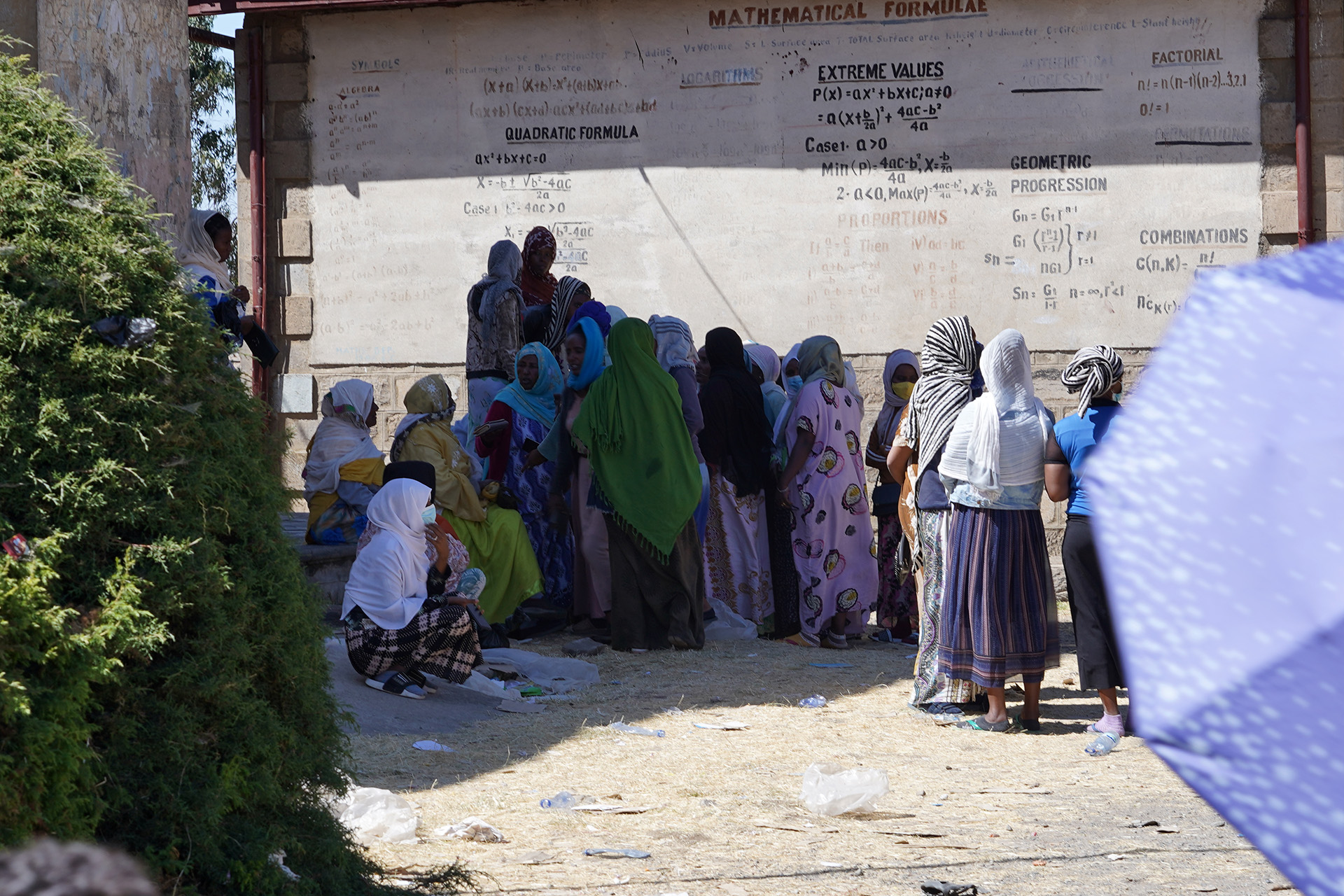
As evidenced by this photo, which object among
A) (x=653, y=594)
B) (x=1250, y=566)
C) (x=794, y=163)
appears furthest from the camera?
(x=794, y=163)

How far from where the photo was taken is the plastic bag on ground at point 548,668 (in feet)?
22.5

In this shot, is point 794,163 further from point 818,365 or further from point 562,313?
point 818,365

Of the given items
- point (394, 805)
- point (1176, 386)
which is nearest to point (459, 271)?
point (394, 805)

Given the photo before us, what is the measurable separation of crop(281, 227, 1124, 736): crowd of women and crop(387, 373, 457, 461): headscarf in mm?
16

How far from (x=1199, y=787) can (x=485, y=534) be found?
6.61 m

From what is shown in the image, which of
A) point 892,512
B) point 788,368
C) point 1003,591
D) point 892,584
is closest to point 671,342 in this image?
point 788,368

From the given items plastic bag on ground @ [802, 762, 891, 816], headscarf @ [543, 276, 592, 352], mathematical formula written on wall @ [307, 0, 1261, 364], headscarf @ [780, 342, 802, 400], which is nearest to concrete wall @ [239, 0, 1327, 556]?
mathematical formula written on wall @ [307, 0, 1261, 364]

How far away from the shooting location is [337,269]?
1045 cm

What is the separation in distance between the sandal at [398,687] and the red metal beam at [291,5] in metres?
5.89

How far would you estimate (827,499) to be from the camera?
7.86 meters

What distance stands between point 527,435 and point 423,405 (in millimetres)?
812

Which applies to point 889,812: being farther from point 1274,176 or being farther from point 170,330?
point 1274,176

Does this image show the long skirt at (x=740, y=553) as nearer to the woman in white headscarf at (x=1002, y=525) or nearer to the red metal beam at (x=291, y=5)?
the woman in white headscarf at (x=1002, y=525)

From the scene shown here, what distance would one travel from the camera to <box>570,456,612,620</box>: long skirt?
7926 mm
